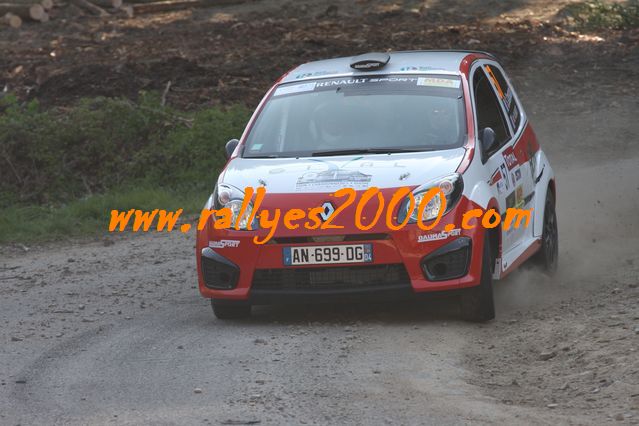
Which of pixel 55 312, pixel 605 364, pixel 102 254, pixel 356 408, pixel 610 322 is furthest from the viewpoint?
pixel 102 254

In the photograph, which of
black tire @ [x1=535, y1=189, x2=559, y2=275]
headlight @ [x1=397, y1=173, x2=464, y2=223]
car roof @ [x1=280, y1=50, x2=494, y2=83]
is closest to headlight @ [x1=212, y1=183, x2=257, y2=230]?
headlight @ [x1=397, y1=173, x2=464, y2=223]

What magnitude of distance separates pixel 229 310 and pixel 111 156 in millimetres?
8453

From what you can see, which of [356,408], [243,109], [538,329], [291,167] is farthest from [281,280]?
[243,109]

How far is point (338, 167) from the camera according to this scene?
877cm

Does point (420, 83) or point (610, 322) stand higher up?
point (420, 83)

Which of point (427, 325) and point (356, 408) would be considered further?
point (427, 325)

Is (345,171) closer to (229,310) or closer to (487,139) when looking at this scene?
(487,139)

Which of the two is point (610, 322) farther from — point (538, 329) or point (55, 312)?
point (55, 312)

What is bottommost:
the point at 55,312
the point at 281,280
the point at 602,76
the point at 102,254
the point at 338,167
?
the point at 602,76

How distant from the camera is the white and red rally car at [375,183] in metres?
8.35

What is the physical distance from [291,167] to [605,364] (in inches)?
104

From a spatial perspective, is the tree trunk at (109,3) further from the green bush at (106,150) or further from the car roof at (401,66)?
the car roof at (401,66)

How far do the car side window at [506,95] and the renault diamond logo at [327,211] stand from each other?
93.8 inches

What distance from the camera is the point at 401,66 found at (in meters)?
9.99
